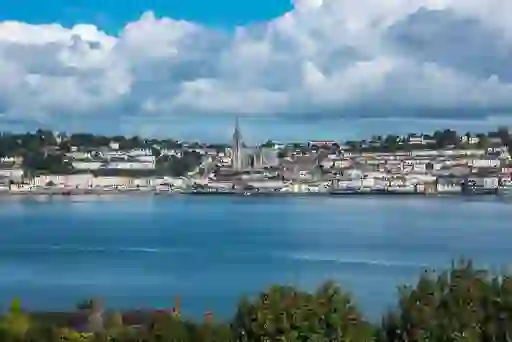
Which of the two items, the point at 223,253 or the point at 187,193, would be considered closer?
the point at 223,253

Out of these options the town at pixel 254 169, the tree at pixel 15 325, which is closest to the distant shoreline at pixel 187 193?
the town at pixel 254 169

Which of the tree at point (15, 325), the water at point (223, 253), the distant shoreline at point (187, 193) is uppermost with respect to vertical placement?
the tree at point (15, 325)

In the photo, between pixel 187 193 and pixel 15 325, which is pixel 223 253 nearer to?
pixel 15 325

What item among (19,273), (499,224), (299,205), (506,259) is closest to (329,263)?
(506,259)

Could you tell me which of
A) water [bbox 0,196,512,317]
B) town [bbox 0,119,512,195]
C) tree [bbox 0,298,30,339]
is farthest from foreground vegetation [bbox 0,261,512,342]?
town [bbox 0,119,512,195]

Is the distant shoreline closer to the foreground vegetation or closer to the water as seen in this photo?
the water

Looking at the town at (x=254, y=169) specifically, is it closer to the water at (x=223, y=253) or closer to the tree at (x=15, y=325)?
the water at (x=223, y=253)

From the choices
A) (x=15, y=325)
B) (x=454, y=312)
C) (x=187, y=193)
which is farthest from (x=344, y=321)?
(x=187, y=193)

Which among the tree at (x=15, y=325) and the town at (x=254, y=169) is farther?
the town at (x=254, y=169)
